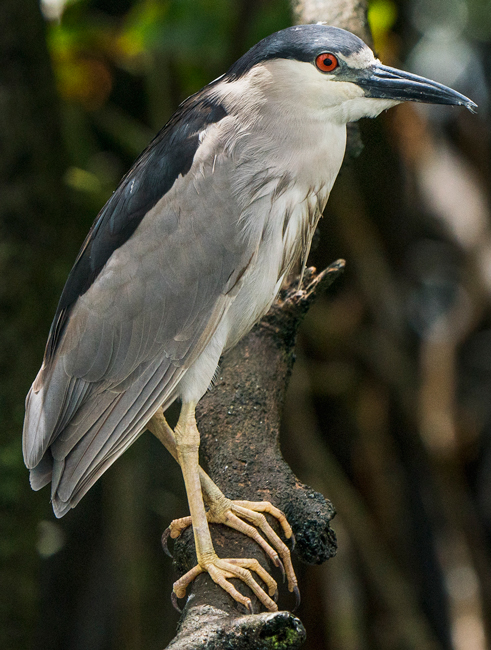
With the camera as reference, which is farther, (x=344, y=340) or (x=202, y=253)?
(x=344, y=340)

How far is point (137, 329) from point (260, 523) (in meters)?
0.59

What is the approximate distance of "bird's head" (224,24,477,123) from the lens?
1.77 metres

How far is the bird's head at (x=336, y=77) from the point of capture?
177cm

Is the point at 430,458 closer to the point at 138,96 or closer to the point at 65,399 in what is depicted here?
the point at 65,399

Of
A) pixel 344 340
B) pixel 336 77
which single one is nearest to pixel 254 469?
pixel 336 77

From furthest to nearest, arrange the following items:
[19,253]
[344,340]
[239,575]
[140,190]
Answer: [344,340] → [19,253] → [140,190] → [239,575]

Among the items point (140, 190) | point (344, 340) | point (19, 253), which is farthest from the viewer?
point (344, 340)

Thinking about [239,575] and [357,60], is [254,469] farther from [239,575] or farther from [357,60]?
[357,60]

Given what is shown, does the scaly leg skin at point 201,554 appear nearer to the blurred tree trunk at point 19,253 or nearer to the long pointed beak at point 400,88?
the long pointed beak at point 400,88

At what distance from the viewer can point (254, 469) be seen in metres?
1.83

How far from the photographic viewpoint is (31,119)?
306 centimetres

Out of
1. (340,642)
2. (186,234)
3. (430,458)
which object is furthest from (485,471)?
(186,234)

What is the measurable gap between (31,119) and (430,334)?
7.34ft

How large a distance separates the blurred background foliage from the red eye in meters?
1.51
